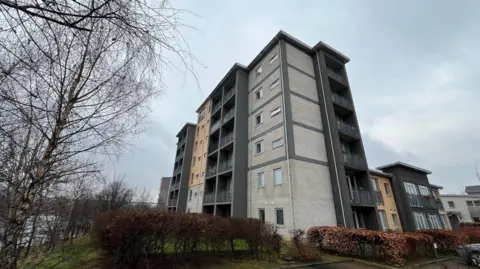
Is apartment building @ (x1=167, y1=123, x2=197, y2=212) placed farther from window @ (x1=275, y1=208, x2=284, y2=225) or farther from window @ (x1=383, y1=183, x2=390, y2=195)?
window @ (x1=383, y1=183, x2=390, y2=195)

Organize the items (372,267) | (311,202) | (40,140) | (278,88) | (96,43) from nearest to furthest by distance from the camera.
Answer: (96,43)
(40,140)
(372,267)
(311,202)
(278,88)

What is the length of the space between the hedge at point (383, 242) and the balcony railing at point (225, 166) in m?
9.38

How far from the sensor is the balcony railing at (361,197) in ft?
49.4

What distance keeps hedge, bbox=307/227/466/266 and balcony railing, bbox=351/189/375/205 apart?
12.0ft

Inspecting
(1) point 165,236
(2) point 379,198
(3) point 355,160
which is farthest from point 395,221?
(1) point 165,236

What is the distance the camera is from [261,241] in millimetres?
9781

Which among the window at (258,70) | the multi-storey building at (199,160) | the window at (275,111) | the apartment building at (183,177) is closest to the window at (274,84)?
the window at (275,111)

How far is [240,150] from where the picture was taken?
64.7 feet

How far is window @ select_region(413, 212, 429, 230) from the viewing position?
2016cm

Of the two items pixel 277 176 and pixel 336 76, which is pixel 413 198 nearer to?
pixel 336 76

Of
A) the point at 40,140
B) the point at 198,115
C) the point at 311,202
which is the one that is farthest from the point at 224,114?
the point at 40,140

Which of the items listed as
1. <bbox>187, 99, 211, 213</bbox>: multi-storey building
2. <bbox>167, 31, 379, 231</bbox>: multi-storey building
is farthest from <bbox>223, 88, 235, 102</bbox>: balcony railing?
<bbox>187, 99, 211, 213</bbox>: multi-storey building

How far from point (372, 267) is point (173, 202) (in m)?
30.0

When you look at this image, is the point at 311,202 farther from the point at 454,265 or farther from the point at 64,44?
the point at 64,44
